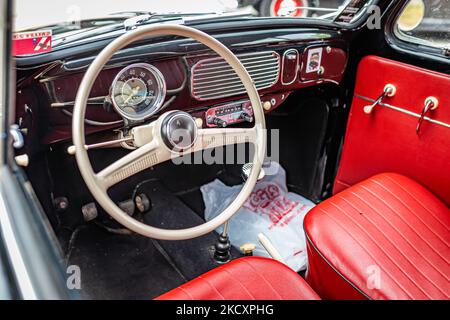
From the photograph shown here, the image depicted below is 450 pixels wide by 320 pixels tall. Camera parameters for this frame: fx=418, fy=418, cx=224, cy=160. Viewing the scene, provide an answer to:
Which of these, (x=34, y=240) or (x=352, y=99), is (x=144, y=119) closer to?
(x=34, y=240)

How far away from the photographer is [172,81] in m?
1.51

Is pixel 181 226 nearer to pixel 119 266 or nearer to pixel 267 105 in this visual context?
pixel 119 266

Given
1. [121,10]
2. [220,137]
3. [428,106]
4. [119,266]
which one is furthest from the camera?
[119,266]

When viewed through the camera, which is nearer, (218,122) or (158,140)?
(158,140)

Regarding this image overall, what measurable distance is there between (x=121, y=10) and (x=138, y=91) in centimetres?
39

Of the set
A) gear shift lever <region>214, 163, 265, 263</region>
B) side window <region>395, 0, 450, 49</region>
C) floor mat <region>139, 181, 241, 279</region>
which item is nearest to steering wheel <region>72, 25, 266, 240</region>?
gear shift lever <region>214, 163, 265, 263</region>

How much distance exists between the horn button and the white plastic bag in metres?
0.92

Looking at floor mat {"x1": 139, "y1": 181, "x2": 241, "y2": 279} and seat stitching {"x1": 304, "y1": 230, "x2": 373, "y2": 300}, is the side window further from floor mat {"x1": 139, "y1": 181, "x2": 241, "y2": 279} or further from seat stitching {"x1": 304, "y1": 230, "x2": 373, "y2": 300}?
floor mat {"x1": 139, "y1": 181, "x2": 241, "y2": 279}

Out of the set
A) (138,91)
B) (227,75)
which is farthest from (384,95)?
(138,91)

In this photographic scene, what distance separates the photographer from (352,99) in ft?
6.75

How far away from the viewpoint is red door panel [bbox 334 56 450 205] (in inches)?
66.7

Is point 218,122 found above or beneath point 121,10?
beneath

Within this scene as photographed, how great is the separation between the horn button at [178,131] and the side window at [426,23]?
1209mm
